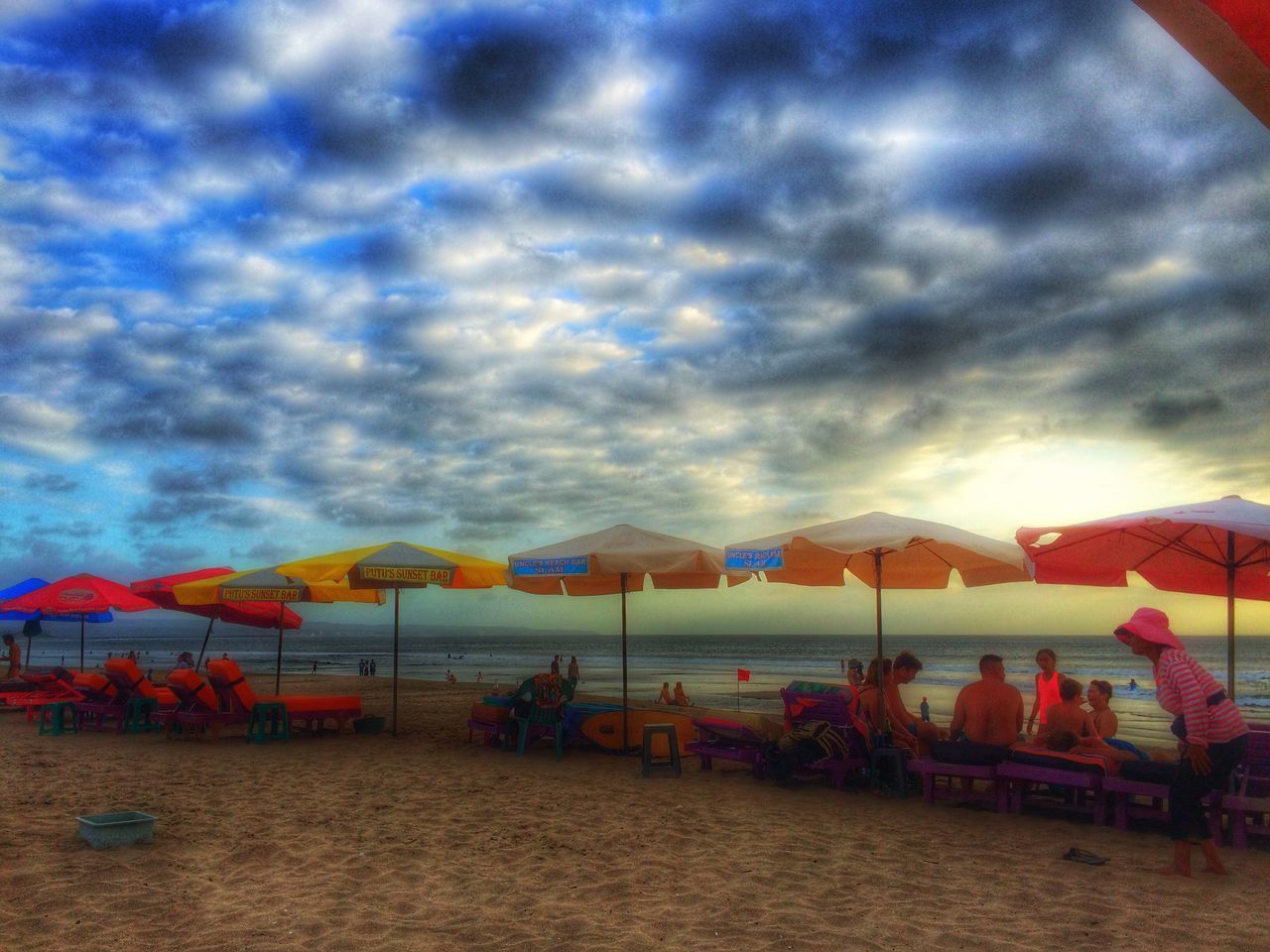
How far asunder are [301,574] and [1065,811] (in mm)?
7998

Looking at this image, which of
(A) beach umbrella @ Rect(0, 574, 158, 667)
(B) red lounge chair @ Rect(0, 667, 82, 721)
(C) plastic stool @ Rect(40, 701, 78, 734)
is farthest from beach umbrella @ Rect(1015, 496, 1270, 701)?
(B) red lounge chair @ Rect(0, 667, 82, 721)

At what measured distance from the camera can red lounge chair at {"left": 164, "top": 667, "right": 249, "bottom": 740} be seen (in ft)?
35.7

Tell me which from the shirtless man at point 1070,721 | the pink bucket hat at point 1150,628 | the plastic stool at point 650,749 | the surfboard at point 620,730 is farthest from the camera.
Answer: the surfboard at point 620,730

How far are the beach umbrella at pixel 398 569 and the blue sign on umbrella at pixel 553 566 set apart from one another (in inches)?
53.2

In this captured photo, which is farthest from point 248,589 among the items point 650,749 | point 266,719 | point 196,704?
point 650,749

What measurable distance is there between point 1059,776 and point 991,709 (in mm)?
730

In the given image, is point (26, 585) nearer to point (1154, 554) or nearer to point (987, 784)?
point (987, 784)

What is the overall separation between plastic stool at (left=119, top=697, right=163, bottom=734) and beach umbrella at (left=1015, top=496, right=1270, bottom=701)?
11.0 metres

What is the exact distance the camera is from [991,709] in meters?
7.23

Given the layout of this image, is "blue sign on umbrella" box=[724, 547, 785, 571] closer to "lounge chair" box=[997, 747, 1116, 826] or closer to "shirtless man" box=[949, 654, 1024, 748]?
"shirtless man" box=[949, 654, 1024, 748]

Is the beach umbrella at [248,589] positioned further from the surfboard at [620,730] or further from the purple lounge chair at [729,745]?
the purple lounge chair at [729,745]

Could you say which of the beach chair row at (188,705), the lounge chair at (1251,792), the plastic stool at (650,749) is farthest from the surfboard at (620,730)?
the lounge chair at (1251,792)

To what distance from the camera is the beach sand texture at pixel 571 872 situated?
4328 mm

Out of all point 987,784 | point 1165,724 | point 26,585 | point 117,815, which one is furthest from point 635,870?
point 1165,724
